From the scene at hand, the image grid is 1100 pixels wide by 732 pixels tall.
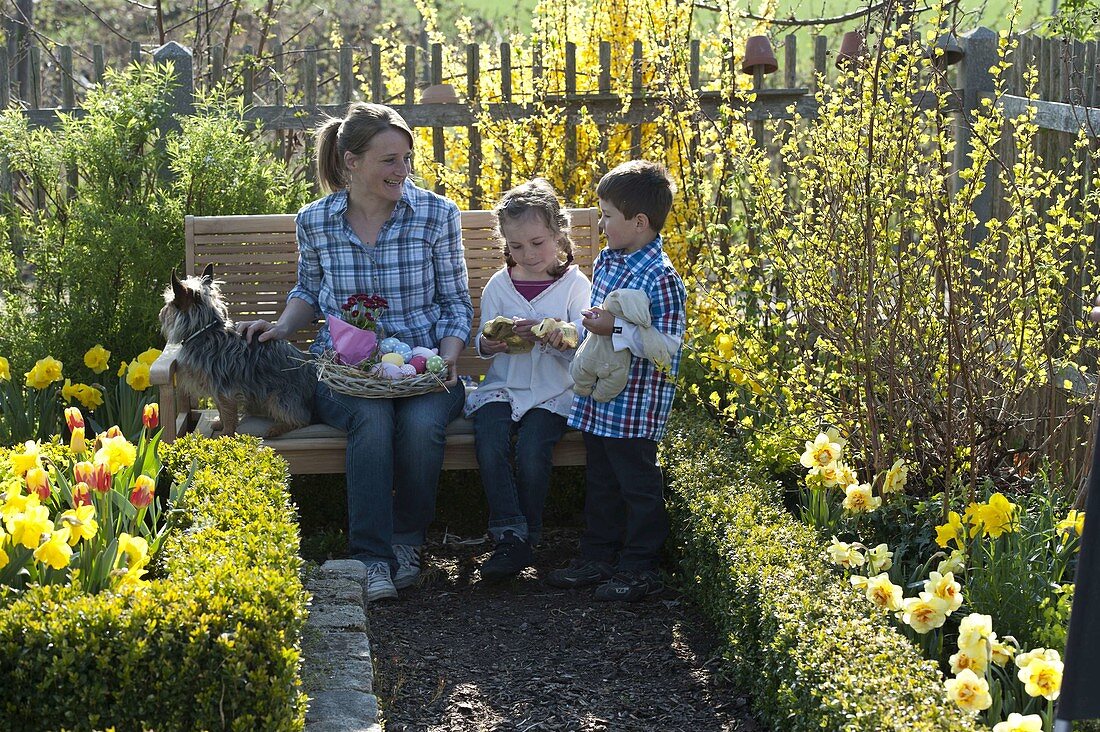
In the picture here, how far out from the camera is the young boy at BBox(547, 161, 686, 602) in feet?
12.9

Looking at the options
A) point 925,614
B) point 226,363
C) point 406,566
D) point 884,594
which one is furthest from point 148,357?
point 925,614

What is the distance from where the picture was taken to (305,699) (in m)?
2.52

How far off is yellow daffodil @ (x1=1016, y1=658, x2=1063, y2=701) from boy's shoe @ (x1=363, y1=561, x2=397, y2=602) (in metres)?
2.17

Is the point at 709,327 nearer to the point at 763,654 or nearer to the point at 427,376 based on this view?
the point at 427,376

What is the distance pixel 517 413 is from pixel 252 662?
1.99 metres

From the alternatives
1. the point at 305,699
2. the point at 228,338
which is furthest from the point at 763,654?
the point at 228,338

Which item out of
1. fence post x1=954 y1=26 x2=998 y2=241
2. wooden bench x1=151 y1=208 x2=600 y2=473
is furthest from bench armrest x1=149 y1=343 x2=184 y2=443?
fence post x1=954 y1=26 x2=998 y2=241

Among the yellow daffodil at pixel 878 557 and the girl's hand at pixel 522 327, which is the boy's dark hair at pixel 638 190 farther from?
the yellow daffodil at pixel 878 557

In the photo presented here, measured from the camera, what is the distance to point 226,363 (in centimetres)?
410

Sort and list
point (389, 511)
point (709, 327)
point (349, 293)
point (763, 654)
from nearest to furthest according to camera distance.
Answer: point (763, 654) < point (389, 511) < point (349, 293) < point (709, 327)

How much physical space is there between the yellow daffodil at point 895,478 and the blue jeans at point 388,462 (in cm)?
149

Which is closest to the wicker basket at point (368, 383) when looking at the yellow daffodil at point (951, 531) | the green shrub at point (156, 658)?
the green shrub at point (156, 658)

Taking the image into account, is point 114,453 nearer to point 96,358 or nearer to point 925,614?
point 925,614

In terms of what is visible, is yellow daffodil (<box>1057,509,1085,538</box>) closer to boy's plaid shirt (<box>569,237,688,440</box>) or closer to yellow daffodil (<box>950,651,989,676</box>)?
yellow daffodil (<box>950,651,989,676</box>)
